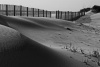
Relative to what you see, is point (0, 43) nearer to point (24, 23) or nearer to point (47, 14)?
point (24, 23)

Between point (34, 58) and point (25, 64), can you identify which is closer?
point (25, 64)

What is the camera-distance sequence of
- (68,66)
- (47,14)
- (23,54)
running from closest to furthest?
(23,54) → (68,66) → (47,14)

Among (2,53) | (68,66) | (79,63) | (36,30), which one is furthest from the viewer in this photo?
(36,30)

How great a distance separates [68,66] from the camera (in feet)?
12.1

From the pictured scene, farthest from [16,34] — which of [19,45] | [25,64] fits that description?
[25,64]

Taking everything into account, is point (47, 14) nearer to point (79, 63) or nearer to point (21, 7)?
point (21, 7)

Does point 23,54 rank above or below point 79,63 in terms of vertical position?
above

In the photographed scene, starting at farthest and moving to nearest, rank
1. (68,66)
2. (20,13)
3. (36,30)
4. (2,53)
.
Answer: (20,13), (36,30), (68,66), (2,53)

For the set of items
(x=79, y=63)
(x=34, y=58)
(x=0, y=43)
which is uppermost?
(x=0, y=43)

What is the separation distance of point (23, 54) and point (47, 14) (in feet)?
75.1

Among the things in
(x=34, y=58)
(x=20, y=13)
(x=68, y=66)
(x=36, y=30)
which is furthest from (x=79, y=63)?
(x=20, y=13)

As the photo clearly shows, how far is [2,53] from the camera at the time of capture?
10.2 ft

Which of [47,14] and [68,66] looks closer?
[68,66]

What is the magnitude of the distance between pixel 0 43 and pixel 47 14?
23033 mm
